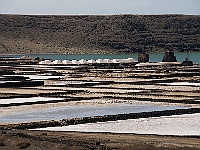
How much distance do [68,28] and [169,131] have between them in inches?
6388

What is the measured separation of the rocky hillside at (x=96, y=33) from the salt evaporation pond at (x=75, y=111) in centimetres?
12520

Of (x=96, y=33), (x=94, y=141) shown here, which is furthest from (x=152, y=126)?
(x=96, y=33)

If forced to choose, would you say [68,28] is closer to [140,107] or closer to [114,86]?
[114,86]

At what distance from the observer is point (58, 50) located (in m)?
153

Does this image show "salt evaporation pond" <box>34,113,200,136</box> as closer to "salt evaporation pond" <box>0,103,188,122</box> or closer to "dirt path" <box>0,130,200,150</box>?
"dirt path" <box>0,130,200,150</box>

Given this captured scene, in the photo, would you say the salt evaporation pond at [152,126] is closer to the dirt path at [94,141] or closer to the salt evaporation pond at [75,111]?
the dirt path at [94,141]

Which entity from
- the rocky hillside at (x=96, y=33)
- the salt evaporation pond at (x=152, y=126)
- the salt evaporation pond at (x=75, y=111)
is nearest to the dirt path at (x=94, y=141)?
the salt evaporation pond at (x=152, y=126)

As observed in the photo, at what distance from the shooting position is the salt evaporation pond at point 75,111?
2119 cm

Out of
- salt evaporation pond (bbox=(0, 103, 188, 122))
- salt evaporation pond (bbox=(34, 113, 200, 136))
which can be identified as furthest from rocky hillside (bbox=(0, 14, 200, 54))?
salt evaporation pond (bbox=(34, 113, 200, 136))

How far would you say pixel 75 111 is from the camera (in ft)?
75.4

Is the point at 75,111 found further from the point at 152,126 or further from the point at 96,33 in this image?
the point at 96,33

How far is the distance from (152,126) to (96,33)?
152728mm

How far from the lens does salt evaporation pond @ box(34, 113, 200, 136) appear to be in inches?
683

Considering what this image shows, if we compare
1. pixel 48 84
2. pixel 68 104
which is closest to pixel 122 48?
pixel 48 84
